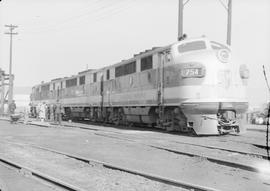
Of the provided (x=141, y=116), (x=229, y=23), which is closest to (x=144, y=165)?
(x=141, y=116)

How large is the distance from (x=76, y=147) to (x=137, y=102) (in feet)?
22.5

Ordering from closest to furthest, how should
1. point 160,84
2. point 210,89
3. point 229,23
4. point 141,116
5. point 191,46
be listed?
point 210,89, point 191,46, point 160,84, point 141,116, point 229,23

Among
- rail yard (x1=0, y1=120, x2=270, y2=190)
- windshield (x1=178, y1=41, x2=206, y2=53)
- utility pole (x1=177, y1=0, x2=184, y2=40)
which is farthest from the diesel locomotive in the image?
utility pole (x1=177, y1=0, x2=184, y2=40)

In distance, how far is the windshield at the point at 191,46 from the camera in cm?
1661

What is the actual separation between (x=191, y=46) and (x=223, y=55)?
1375 millimetres

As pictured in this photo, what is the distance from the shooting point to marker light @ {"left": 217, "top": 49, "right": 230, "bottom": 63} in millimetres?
16042

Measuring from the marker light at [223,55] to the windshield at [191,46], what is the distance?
2.48 ft

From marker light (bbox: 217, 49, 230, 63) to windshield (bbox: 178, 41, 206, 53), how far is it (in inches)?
29.8

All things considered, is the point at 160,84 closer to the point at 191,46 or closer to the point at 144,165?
the point at 191,46

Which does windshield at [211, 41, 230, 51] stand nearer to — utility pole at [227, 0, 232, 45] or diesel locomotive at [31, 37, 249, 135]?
diesel locomotive at [31, 37, 249, 135]

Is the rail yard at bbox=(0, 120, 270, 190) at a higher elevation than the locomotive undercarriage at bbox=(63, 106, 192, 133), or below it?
below

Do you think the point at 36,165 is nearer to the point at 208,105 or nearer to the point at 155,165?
the point at 155,165

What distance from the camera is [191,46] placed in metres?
16.7

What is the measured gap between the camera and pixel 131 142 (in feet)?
47.3
